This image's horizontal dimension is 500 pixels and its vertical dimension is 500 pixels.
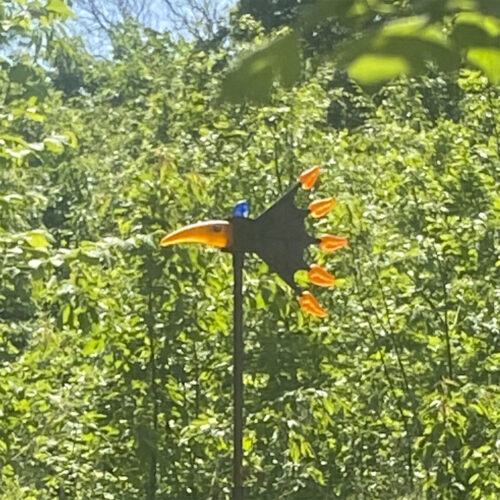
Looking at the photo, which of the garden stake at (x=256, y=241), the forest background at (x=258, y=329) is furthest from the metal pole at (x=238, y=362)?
the forest background at (x=258, y=329)

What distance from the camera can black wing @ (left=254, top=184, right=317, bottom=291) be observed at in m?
3.25

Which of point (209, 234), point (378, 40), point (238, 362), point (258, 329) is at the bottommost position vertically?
point (378, 40)

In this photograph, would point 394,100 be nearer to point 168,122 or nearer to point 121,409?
point 168,122

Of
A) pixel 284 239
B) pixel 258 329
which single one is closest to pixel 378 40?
pixel 284 239

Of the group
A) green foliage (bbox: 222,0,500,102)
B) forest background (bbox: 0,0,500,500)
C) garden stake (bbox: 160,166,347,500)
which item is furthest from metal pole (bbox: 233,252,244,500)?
green foliage (bbox: 222,0,500,102)

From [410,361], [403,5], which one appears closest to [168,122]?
[410,361]

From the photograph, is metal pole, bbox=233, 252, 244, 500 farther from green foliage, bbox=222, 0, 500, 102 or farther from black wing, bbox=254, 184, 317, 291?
green foliage, bbox=222, 0, 500, 102

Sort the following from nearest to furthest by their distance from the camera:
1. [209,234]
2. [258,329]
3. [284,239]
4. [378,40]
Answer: [378,40]
[209,234]
[284,239]
[258,329]

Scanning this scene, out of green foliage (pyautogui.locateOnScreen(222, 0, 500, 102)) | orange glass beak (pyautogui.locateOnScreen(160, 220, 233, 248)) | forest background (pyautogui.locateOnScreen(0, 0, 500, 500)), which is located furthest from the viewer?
forest background (pyautogui.locateOnScreen(0, 0, 500, 500))

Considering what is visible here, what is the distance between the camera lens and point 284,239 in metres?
3.28

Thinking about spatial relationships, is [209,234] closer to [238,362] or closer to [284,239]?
[284,239]

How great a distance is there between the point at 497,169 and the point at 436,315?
64cm

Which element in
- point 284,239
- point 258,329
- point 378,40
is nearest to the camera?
point 378,40

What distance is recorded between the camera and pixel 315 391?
4.30m
